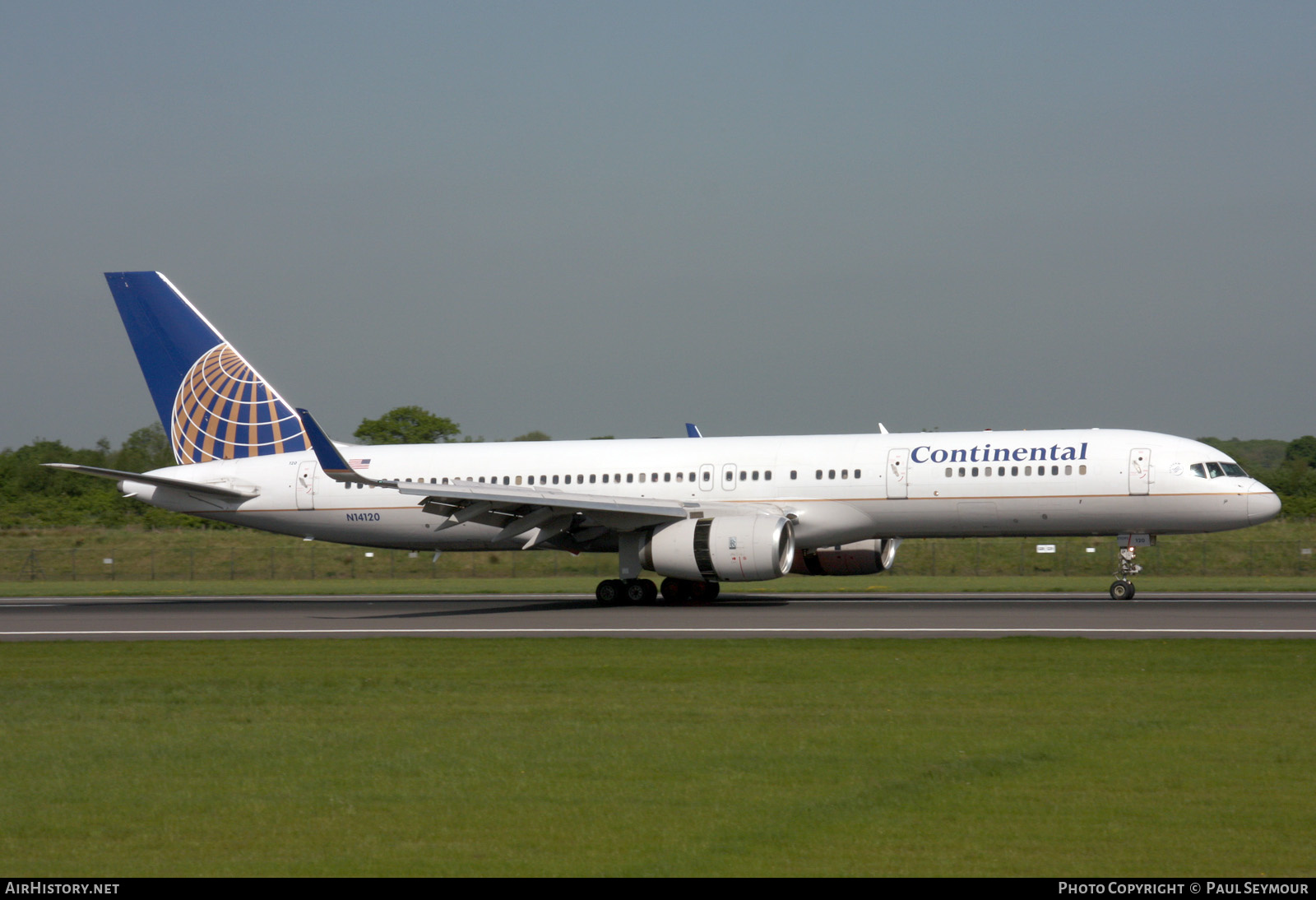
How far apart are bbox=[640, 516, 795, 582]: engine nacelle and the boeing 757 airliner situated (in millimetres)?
40

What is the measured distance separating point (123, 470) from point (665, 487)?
33.1 metres

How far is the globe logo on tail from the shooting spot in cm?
3700

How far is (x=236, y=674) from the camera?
17.6 meters

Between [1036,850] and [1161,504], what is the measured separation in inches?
927

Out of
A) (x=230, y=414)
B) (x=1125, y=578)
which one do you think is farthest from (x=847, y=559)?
(x=230, y=414)

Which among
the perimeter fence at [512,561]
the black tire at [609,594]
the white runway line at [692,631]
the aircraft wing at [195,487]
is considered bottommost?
the white runway line at [692,631]

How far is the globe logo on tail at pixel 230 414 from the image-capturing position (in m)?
37.0

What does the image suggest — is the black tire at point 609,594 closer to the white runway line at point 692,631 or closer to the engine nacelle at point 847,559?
the engine nacelle at point 847,559

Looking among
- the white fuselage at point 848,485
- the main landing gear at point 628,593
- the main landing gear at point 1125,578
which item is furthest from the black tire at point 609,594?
the main landing gear at point 1125,578

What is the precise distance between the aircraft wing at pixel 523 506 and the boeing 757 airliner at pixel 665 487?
0.20 feet

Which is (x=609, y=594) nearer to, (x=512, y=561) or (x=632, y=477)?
(x=632, y=477)

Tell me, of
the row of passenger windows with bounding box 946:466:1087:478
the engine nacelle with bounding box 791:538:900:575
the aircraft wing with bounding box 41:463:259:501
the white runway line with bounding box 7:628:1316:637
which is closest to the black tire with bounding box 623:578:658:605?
→ the engine nacelle with bounding box 791:538:900:575

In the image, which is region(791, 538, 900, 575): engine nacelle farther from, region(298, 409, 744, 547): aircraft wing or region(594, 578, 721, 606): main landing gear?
region(298, 409, 744, 547): aircraft wing
